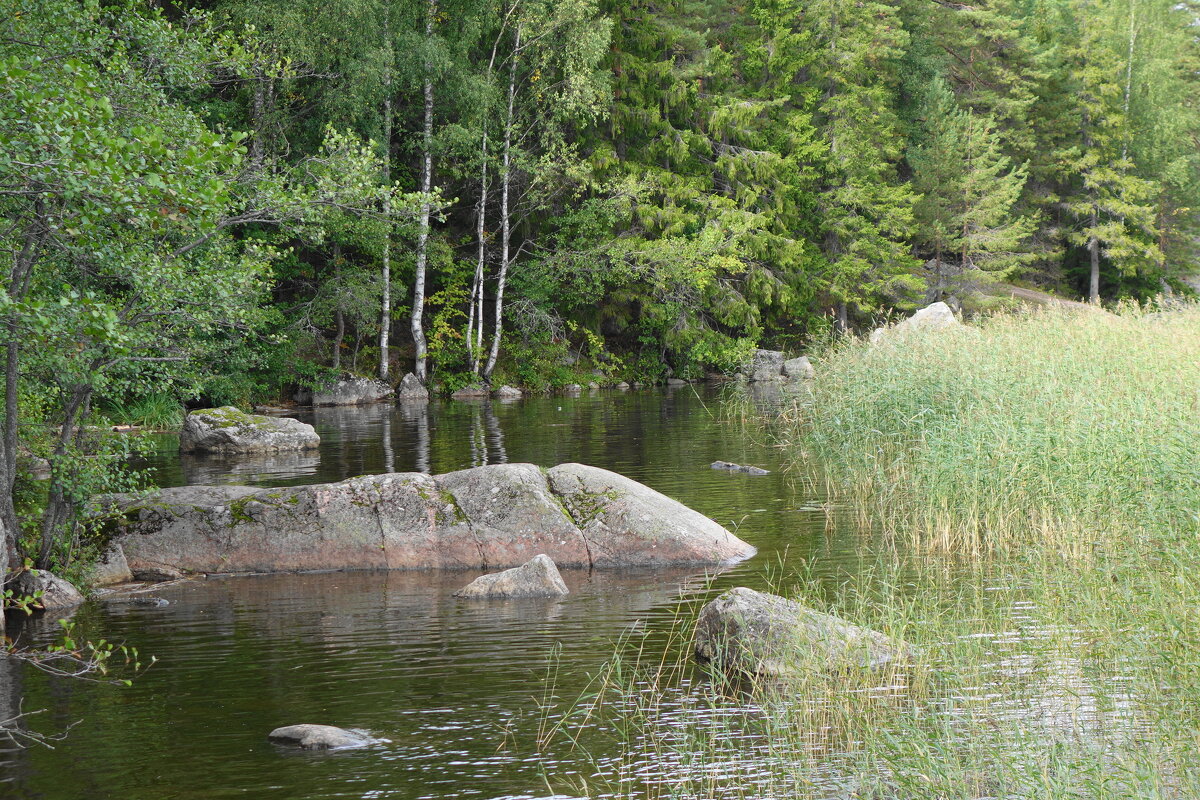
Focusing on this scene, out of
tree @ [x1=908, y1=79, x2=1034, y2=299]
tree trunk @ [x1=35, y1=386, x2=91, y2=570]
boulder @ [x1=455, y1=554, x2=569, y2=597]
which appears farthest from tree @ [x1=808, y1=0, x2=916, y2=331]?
tree trunk @ [x1=35, y1=386, x2=91, y2=570]

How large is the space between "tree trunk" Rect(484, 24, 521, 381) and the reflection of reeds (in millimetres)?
21467

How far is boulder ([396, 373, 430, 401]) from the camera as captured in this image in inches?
1289

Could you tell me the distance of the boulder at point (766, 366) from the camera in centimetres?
3734

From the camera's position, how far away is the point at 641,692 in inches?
276

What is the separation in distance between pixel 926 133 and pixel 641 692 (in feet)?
146

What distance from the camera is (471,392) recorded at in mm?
34156

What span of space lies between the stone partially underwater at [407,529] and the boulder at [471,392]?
2189 centimetres

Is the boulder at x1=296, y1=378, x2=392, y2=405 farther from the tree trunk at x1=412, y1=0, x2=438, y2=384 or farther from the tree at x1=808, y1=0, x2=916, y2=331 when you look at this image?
the tree at x1=808, y1=0, x2=916, y2=331

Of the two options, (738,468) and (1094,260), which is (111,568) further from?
(1094,260)

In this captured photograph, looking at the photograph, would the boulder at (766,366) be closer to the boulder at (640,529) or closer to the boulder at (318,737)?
the boulder at (640,529)

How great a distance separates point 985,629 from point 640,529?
427cm

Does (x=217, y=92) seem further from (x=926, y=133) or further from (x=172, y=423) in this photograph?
(x=926, y=133)

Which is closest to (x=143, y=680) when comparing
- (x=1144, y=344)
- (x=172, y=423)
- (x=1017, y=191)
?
(x=1144, y=344)

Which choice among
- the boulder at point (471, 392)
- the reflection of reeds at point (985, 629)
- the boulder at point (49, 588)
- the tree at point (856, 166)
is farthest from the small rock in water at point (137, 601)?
the tree at point (856, 166)
